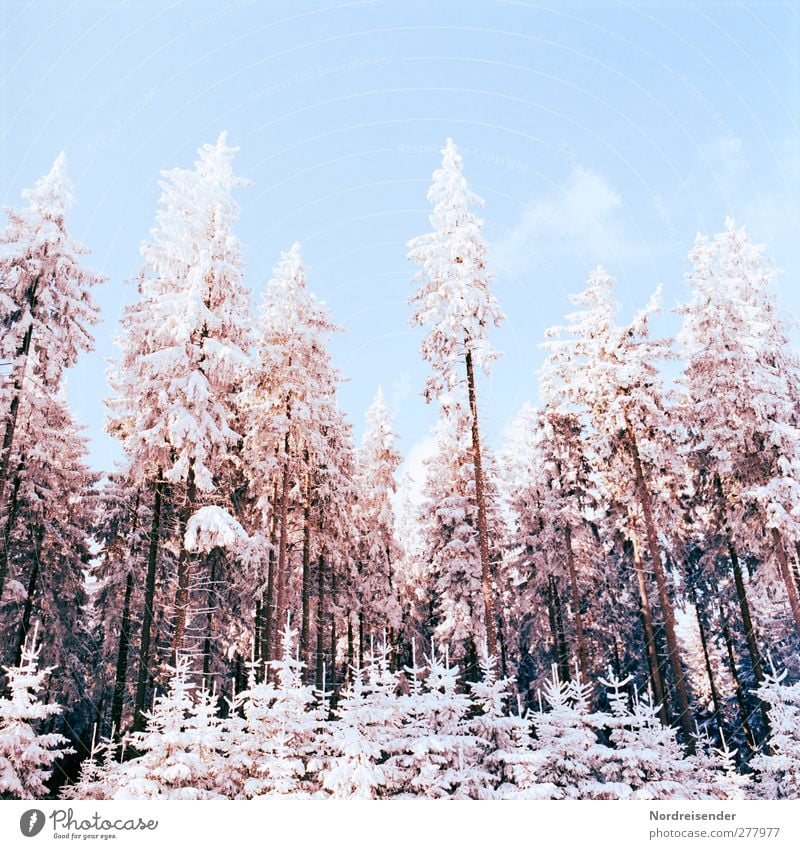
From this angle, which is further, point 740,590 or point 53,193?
point 740,590

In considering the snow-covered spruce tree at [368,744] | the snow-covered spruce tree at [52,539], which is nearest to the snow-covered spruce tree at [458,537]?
the snow-covered spruce tree at [52,539]

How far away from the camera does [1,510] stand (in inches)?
677

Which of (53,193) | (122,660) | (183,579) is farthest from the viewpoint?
(122,660)

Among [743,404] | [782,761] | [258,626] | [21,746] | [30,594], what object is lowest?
[782,761]

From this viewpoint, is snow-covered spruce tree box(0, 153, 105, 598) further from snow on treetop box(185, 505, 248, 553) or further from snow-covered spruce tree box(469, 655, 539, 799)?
snow-covered spruce tree box(469, 655, 539, 799)

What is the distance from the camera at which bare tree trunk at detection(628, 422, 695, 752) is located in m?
16.5

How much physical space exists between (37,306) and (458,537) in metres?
17.9

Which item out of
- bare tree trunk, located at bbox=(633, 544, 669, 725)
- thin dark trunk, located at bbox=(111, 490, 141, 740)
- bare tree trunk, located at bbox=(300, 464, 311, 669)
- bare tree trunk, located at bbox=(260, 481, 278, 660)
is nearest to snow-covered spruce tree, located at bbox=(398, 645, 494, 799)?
bare tree trunk, located at bbox=(260, 481, 278, 660)

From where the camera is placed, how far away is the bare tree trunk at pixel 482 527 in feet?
50.3

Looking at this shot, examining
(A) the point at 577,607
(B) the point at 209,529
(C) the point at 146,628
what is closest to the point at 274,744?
(B) the point at 209,529

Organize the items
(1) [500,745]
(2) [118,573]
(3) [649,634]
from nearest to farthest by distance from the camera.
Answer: (1) [500,745] → (3) [649,634] → (2) [118,573]

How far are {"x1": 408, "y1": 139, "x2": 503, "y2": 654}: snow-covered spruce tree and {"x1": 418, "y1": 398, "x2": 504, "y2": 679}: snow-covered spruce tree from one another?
5.66m

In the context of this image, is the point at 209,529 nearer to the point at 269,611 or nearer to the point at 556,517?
the point at 269,611

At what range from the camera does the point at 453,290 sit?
58.1 ft
